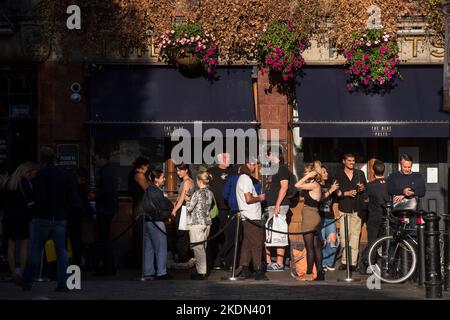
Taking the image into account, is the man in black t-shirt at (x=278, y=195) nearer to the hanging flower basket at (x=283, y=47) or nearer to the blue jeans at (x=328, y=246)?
the blue jeans at (x=328, y=246)

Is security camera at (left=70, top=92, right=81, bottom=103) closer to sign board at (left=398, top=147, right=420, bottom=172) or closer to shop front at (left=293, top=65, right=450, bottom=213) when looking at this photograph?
shop front at (left=293, top=65, right=450, bottom=213)

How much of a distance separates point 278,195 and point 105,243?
312cm

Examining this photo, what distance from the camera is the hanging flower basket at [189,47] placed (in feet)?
69.6

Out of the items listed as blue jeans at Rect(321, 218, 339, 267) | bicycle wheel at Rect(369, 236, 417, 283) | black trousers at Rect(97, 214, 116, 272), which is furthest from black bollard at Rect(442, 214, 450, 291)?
black trousers at Rect(97, 214, 116, 272)

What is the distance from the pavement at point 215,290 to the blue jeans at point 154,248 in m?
0.33

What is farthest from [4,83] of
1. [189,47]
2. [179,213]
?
[179,213]

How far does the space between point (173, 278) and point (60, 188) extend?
10.9 feet

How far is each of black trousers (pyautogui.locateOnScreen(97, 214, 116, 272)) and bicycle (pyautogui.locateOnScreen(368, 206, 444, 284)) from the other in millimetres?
4338

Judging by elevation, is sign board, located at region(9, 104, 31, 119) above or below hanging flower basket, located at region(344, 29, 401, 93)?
below

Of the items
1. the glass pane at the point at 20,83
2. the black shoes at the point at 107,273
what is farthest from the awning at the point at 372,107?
the glass pane at the point at 20,83

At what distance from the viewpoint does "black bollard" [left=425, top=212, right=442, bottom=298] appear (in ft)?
49.6
